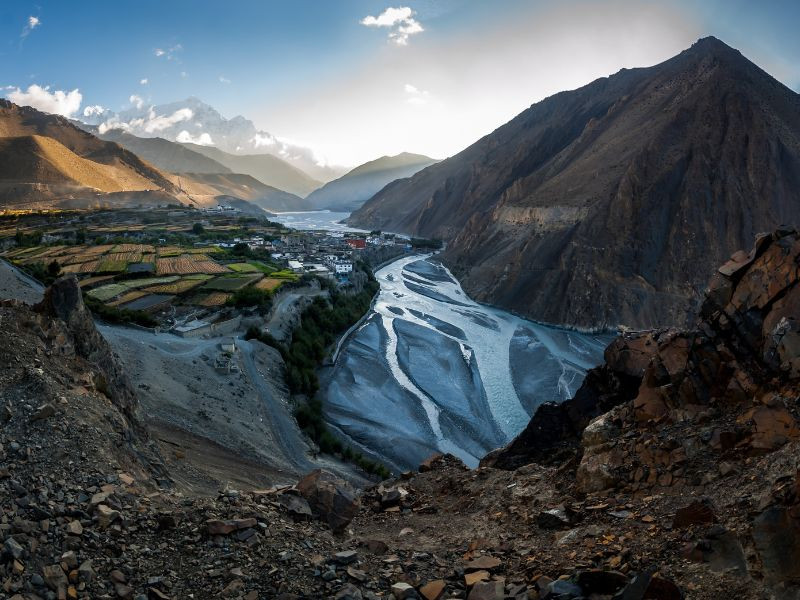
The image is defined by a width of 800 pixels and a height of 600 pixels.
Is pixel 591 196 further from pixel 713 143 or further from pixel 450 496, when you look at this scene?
pixel 450 496

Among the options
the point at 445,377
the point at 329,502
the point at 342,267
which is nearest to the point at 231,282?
the point at 342,267

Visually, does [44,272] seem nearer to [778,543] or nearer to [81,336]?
[81,336]

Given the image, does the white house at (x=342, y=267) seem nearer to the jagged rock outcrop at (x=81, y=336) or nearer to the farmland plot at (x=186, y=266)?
the farmland plot at (x=186, y=266)

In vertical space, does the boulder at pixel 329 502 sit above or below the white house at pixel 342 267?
below

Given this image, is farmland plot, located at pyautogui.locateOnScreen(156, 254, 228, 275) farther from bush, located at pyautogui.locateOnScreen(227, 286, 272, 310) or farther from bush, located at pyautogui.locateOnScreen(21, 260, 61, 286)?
bush, located at pyautogui.locateOnScreen(227, 286, 272, 310)

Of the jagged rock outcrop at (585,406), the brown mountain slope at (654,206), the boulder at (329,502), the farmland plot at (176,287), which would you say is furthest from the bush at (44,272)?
the brown mountain slope at (654,206)

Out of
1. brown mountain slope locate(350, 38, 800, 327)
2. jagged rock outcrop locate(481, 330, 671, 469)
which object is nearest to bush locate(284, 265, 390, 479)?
jagged rock outcrop locate(481, 330, 671, 469)
